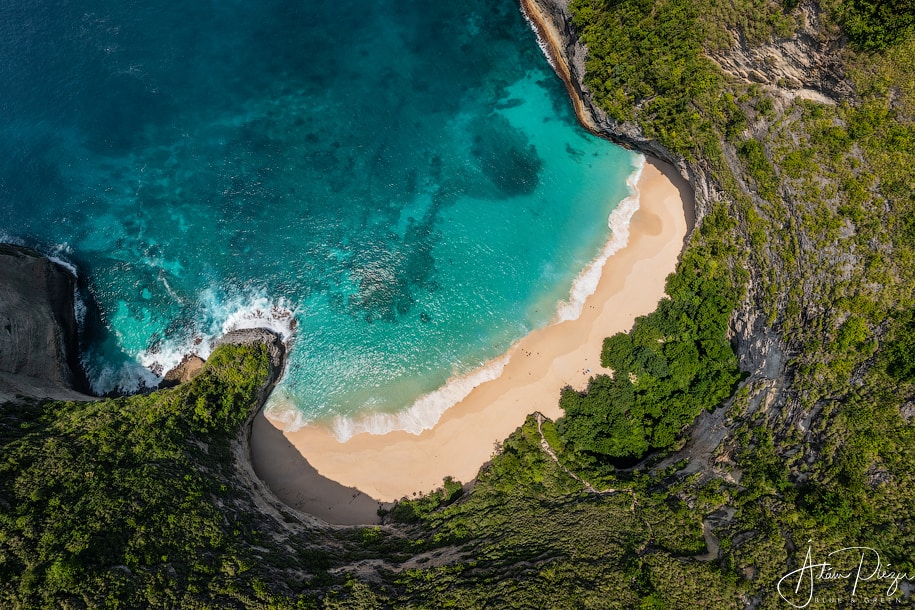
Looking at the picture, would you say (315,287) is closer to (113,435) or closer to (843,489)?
(113,435)

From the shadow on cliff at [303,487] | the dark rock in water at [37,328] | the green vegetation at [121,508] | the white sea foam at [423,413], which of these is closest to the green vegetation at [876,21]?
the white sea foam at [423,413]

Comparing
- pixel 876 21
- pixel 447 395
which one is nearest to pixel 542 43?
pixel 876 21

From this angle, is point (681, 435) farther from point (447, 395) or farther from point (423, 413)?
point (423, 413)

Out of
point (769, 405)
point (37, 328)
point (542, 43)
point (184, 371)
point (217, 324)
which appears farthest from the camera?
point (542, 43)

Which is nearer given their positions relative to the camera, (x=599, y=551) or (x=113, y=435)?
(x=599, y=551)

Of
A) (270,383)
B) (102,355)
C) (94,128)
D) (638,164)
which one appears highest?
(94,128)

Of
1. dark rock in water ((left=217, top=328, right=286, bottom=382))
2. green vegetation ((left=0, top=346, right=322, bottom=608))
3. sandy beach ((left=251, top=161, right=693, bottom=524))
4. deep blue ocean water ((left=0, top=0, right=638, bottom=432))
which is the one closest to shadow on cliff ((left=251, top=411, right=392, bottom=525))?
sandy beach ((left=251, top=161, right=693, bottom=524))

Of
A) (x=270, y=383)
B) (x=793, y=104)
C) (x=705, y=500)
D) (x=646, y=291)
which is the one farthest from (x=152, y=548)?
(x=793, y=104)
